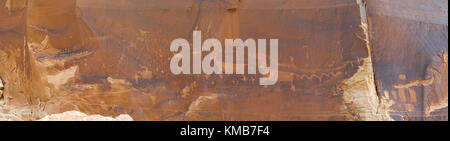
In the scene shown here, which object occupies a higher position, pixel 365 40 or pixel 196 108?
pixel 365 40

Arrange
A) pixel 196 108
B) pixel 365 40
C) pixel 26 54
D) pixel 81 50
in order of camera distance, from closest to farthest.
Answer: pixel 365 40 < pixel 196 108 < pixel 81 50 < pixel 26 54

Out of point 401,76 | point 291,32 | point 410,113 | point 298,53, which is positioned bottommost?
point 410,113

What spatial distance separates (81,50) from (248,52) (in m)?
1.53

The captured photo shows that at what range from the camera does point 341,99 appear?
2.62m

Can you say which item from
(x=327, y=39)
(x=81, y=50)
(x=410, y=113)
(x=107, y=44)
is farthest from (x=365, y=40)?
(x=81, y=50)

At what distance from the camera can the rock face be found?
2.59 metres

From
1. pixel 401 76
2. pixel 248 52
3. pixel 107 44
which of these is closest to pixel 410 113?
pixel 401 76

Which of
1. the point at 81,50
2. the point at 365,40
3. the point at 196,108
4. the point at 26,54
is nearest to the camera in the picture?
the point at 365,40

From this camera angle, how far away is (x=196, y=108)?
9.32 ft

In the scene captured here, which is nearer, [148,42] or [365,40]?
[365,40]

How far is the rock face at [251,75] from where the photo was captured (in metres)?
2.59

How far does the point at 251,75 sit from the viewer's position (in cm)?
270

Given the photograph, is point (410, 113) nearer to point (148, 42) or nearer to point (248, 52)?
point (248, 52)

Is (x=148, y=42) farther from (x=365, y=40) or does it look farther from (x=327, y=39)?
(x=365, y=40)
